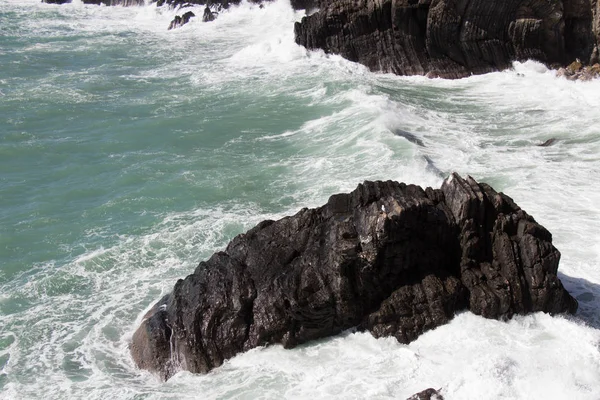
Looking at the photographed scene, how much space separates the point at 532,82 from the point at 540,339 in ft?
66.0

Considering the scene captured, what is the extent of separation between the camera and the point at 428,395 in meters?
9.49

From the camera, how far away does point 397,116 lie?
23.8 m

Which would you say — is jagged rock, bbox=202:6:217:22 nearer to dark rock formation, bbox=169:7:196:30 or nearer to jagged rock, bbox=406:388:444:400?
dark rock formation, bbox=169:7:196:30

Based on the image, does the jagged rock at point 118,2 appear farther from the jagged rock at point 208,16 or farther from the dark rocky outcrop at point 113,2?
the jagged rock at point 208,16

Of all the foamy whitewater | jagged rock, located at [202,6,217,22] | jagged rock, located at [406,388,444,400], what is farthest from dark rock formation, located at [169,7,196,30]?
jagged rock, located at [406,388,444,400]

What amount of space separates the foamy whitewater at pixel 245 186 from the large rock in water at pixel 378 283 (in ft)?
1.10

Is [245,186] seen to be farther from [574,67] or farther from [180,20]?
[180,20]

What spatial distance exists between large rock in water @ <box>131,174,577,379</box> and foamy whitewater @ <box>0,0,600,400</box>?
0.33 m

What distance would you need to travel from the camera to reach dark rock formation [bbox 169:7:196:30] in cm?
5047

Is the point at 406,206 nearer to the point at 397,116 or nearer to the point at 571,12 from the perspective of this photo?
the point at 397,116

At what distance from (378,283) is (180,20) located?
144 feet

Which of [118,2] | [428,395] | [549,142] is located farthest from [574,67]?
[118,2]

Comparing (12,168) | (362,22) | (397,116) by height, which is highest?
(362,22)

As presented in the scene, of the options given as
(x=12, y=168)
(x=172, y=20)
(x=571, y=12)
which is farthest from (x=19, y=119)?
(x=172, y=20)
